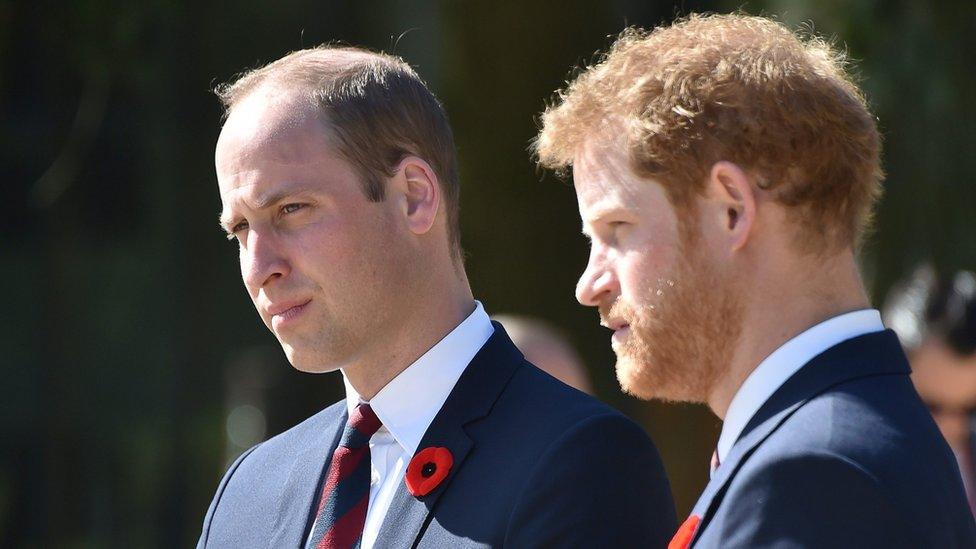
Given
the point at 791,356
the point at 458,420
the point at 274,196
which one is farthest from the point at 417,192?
the point at 791,356

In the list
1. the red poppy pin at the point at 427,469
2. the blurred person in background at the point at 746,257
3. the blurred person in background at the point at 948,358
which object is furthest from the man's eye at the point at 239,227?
the blurred person in background at the point at 948,358

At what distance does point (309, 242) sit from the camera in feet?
7.12

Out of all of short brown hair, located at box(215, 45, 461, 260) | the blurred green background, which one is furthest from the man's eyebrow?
the blurred green background

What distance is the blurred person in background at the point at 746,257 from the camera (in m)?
1.71

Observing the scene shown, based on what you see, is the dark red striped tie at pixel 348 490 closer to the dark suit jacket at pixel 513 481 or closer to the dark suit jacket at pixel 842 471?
the dark suit jacket at pixel 513 481

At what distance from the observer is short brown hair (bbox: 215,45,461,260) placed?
7.38 ft

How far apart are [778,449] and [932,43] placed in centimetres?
373

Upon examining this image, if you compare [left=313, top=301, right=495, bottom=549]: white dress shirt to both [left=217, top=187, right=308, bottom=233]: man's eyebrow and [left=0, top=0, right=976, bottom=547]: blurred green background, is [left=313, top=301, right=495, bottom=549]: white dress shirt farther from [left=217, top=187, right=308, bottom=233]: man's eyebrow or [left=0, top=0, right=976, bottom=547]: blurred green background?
[left=0, top=0, right=976, bottom=547]: blurred green background

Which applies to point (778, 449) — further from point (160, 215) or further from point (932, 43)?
point (160, 215)

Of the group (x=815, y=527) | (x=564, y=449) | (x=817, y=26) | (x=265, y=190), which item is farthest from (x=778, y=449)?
Answer: (x=817, y=26)

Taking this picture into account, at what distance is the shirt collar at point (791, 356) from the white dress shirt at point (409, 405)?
58 centimetres

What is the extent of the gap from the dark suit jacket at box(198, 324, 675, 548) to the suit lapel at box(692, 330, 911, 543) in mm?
256

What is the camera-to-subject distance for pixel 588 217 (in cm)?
200

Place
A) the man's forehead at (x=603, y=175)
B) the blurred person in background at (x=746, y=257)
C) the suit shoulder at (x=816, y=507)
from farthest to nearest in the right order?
the man's forehead at (x=603, y=175) → the blurred person in background at (x=746, y=257) → the suit shoulder at (x=816, y=507)
